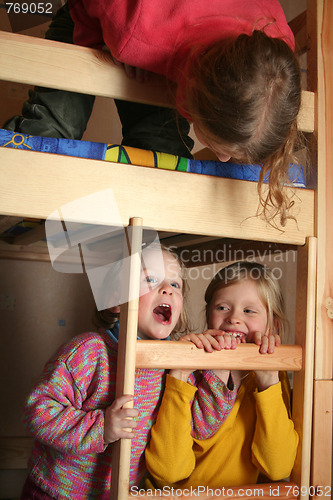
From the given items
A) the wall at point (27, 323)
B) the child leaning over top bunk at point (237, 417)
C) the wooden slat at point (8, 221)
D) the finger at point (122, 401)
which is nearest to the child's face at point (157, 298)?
the child leaning over top bunk at point (237, 417)

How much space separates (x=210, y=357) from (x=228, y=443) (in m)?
0.26

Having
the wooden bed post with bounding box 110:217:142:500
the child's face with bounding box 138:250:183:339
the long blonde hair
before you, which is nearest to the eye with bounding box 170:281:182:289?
the child's face with bounding box 138:250:183:339

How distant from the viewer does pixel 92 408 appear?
0.97m

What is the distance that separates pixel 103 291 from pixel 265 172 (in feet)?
1.72

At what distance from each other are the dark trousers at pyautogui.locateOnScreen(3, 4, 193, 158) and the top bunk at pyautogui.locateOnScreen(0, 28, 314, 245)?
0.08m

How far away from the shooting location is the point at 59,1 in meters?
Answer: 1.45

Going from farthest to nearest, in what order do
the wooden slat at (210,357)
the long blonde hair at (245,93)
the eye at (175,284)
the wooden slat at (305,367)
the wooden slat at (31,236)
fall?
the wooden slat at (31,236) → the eye at (175,284) → the wooden slat at (305,367) → the wooden slat at (210,357) → the long blonde hair at (245,93)

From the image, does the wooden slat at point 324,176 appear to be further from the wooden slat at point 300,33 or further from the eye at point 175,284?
the eye at point 175,284

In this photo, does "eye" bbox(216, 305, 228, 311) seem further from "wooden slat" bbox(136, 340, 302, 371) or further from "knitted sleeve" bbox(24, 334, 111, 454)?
"knitted sleeve" bbox(24, 334, 111, 454)

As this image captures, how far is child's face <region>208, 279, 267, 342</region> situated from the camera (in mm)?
1150

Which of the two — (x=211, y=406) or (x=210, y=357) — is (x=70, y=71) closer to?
(x=210, y=357)

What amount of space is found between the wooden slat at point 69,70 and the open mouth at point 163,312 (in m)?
0.43

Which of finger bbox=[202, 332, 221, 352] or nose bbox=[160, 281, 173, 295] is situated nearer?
finger bbox=[202, 332, 221, 352]

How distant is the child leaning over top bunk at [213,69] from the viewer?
2.66ft
